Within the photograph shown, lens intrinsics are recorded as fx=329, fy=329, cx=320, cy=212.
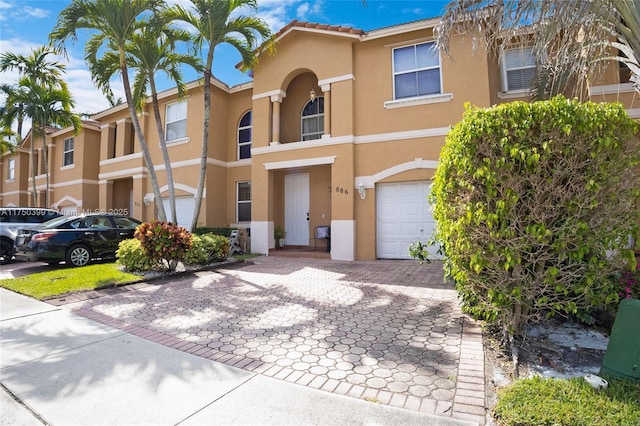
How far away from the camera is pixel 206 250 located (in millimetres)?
9898

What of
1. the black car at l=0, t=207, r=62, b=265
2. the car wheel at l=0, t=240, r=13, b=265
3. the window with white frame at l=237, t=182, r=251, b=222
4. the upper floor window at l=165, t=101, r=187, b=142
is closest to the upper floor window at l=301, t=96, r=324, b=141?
the window with white frame at l=237, t=182, r=251, b=222

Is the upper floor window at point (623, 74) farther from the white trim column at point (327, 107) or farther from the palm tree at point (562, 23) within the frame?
the white trim column at point (327, 107)

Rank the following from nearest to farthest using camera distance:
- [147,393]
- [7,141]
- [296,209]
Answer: [147,393], [296,209], [7,141]

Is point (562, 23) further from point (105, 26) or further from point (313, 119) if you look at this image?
point (105, 26)

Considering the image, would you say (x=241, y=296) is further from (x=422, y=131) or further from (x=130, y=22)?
(x=130, y=22)

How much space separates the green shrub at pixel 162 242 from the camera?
333 inches

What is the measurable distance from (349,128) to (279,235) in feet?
16.6

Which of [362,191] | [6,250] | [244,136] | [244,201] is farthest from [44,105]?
[362,191]

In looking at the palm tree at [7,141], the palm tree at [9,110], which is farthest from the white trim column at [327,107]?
the palm tree at [7,141]

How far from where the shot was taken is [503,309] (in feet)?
12.2

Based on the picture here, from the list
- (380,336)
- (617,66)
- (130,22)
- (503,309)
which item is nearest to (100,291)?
(380,336)

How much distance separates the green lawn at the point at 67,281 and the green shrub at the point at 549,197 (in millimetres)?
7421

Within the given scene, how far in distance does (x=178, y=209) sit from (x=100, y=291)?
9388 mm

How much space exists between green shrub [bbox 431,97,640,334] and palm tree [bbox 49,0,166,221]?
34.1ft
